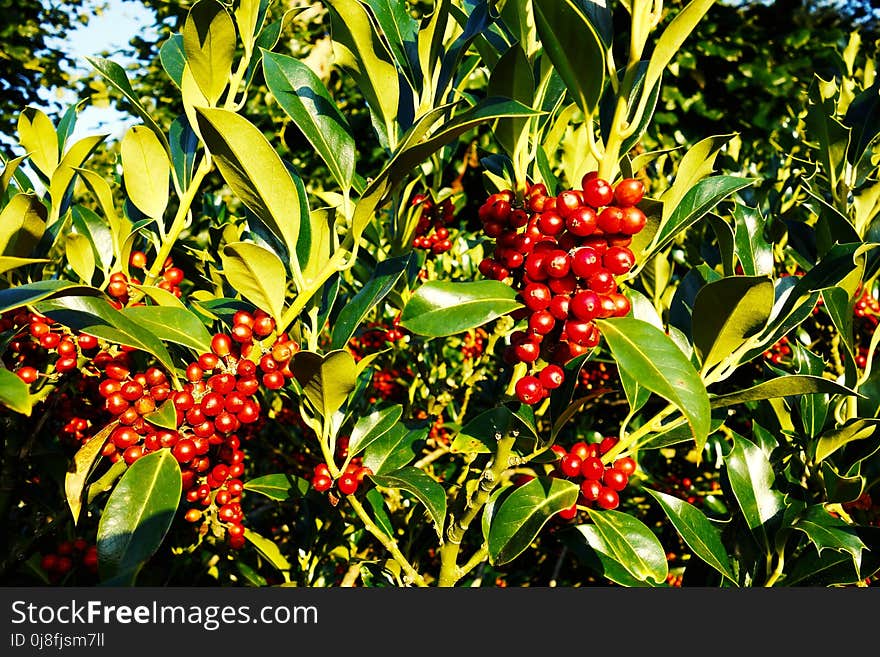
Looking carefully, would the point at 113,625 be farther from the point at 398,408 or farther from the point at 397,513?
the point at 397,513

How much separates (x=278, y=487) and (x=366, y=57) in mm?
788

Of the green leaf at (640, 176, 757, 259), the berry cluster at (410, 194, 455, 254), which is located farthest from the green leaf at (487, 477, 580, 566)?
the berry cluster at (410, 194, 455, 254)

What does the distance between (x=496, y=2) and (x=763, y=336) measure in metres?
0.65

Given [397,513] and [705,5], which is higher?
[705,5]

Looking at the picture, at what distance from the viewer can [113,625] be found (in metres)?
0.99

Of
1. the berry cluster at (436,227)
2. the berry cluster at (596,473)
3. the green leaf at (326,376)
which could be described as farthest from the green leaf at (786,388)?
the berry cluster at (436,227)

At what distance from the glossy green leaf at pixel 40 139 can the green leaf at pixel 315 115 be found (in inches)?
19.7

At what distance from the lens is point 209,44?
3.35 feet

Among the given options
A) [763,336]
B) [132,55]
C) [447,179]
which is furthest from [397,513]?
[132,55]

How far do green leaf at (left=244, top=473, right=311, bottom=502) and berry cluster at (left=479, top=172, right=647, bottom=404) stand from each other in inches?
24.1

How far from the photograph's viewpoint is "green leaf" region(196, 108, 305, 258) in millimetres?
837

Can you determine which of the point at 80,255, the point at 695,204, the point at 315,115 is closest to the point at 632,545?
the point at 695,204

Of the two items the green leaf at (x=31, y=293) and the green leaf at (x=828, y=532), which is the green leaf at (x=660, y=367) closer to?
the green leaf at (x=828, y=532)

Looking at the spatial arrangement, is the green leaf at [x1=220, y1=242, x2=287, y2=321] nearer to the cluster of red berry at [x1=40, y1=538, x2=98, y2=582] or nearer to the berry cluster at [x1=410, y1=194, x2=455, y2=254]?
the cluster of red berry at [x1=40, y1=538, x2=98, y2=582]
